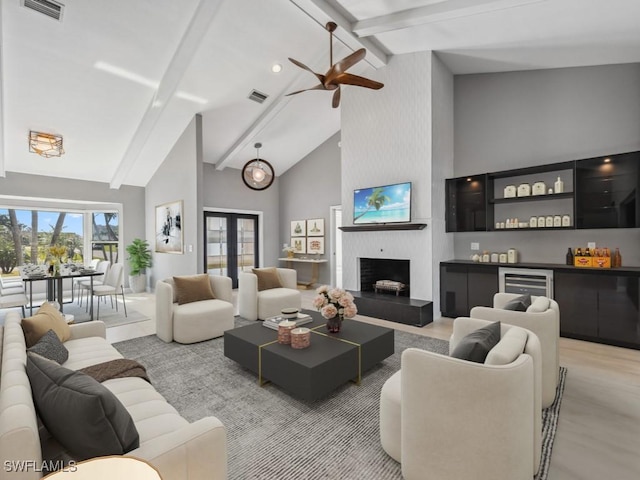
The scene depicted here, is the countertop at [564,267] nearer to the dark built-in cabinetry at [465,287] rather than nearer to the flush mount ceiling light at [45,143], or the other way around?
the dark built-in cabinetry at [465,287]

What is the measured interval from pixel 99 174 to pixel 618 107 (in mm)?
9179

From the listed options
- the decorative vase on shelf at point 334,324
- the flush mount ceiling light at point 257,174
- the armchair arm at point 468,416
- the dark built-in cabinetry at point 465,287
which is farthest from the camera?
the flush mount ceiling light at point 257,174

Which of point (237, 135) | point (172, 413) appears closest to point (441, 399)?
point (172, 413)

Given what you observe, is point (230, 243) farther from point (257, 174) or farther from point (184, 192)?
point (184, 192)

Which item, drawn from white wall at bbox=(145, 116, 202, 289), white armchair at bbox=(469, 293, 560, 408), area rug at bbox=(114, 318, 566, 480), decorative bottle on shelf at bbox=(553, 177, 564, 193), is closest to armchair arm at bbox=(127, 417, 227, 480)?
area rug at bbox=(114, 318, 566, 480)

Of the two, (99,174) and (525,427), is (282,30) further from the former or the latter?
(99,174)

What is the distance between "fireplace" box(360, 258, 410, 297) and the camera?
536 centimetres

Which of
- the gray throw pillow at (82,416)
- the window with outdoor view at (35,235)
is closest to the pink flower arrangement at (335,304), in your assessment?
the gray throw pillow at (82,416)

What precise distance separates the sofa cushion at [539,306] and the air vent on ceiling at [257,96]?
5.10 meters

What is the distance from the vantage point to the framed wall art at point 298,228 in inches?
325

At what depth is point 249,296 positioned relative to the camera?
190 inches

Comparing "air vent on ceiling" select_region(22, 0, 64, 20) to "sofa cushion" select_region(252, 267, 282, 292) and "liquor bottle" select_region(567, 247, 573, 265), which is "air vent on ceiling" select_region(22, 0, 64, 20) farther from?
"liquor bottle" select_region(567, 247, 573, 265)

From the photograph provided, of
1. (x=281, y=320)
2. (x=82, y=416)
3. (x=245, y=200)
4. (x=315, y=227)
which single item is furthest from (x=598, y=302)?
(x=245, y=200)

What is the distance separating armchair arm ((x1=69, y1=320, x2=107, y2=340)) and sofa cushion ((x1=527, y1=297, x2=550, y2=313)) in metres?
3.79
